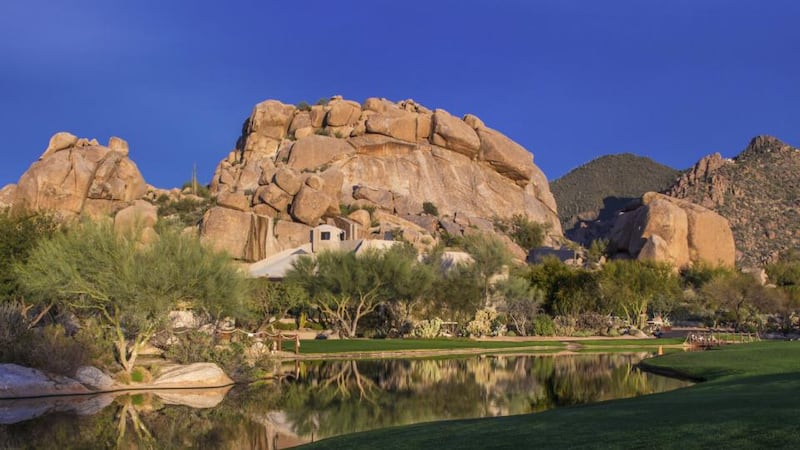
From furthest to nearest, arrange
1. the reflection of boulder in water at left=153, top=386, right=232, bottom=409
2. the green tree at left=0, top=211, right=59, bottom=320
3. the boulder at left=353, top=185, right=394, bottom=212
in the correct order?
the boulder at left=353, top=185, right=394, bottom=212, the green tree at left=0, top=211, right=59, bottom=320, the reflection of boulder in water at left=153, top=386, right=232, bottom=409

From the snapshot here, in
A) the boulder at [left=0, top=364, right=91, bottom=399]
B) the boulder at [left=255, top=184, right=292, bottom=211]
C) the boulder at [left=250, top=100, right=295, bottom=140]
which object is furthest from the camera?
the boulder at [left=250, top=100, right=295, bottom=140]

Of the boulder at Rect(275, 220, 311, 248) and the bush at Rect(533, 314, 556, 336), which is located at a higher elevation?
the boulder at Rect(275, 220, 311, 248)

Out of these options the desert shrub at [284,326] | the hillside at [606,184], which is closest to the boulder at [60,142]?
the desert shrub at [284,326]

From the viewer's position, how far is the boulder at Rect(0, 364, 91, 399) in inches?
903

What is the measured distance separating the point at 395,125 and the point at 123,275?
83.5m

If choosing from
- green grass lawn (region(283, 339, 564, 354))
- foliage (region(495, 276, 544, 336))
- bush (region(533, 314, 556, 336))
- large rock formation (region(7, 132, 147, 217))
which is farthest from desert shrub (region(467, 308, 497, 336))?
large rock formation (region(7, 132, 147, 217))

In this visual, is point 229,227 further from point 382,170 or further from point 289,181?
point 382,170

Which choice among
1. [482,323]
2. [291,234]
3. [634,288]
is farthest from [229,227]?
[634,288]

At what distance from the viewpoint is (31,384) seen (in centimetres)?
2328

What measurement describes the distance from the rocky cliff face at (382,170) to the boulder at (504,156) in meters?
0.15

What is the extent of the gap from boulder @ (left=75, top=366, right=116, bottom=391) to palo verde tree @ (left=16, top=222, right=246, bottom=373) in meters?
1.16

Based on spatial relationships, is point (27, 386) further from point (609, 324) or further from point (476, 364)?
point (609, 324)

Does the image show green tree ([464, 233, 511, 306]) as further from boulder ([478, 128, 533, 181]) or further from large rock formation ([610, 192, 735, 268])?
boulder ([478, 128, 533, 181])

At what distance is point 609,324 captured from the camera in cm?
5803
